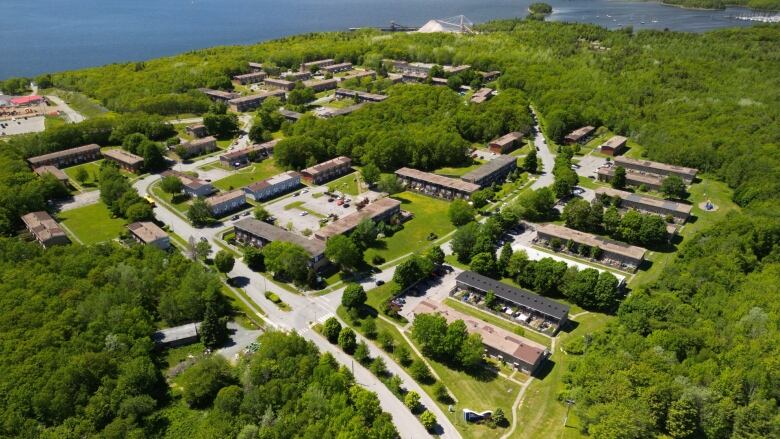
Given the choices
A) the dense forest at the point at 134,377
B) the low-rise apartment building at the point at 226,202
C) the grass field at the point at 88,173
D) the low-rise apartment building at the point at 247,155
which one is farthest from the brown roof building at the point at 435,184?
the grass field at the point at 88,173

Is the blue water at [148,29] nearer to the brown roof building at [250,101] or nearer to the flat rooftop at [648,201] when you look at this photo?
the brown roof building at [250,101]

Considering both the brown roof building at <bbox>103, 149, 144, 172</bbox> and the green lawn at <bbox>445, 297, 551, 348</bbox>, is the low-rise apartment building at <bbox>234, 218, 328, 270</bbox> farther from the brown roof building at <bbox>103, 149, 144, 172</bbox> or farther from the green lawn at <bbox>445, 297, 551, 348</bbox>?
the brown roof building at <bbox>103, 149, 144, 172</bbox>

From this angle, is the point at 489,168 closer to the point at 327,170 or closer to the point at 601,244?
the point at 601,244

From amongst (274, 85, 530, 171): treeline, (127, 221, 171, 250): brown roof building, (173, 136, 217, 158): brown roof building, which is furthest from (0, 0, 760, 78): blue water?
(127, 221, 171, 250): brown roof building

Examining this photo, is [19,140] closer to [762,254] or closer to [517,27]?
[762,254]

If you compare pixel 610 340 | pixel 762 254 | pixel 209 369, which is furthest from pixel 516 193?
pixel 209 369
